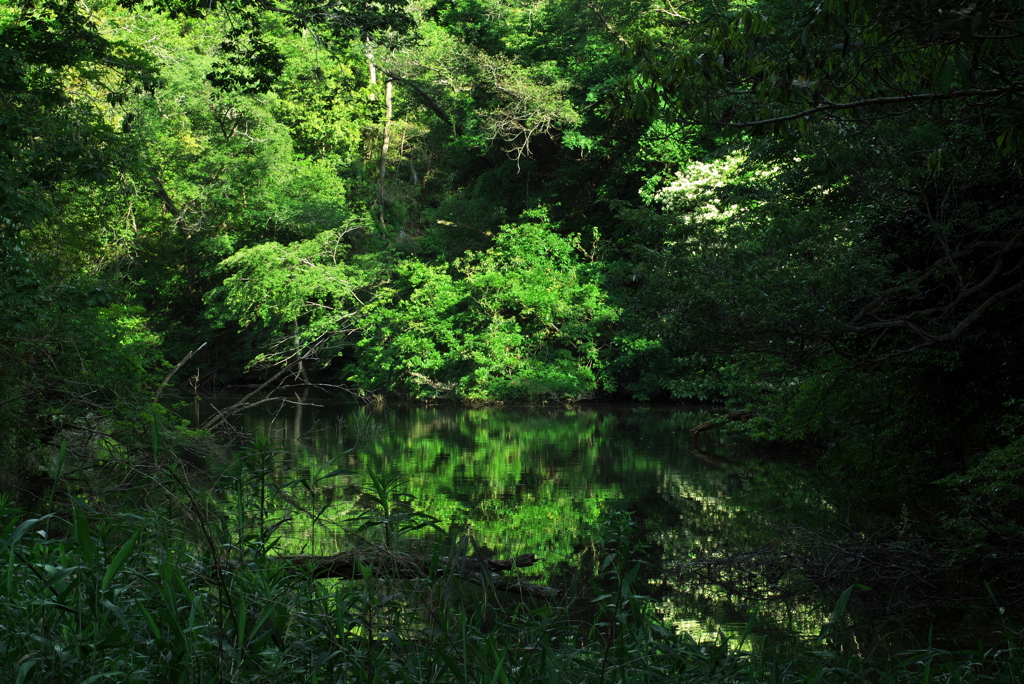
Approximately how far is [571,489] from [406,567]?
7702mm

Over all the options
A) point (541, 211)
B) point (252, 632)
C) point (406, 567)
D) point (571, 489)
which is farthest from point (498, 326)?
point (252, 632)

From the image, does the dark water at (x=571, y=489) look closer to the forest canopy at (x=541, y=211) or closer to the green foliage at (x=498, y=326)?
the forest canopy at (x=541, y=211)

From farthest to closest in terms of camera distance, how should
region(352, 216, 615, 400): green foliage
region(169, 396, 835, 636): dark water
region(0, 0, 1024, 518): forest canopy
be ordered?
1. region(352, 216, 615, 400): green foliage
2. region(169, 396, 835, 636): dark water
3. region(0, 0, 1024, 518): forest canopy

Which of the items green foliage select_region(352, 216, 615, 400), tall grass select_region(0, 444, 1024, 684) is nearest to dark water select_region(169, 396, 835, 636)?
tall grass select_region(0, 444, 1024, 684)

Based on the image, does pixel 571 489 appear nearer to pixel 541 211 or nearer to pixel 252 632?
pixel 252 632

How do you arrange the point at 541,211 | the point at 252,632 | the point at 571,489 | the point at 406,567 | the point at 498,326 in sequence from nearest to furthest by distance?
the point at 252,632 → the point at 406,567 → the point at 571,489 → the point at 498,326 → the point at 541,211

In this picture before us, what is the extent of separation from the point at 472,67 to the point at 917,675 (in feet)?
69.3

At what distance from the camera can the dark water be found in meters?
6.55

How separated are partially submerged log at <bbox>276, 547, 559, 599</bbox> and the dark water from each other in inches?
8.9

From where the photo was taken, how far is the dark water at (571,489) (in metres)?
6.55

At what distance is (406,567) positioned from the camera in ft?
12.3

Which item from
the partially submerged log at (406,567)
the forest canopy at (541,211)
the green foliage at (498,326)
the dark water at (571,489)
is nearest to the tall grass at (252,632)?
the partially submerged log at (406,567)

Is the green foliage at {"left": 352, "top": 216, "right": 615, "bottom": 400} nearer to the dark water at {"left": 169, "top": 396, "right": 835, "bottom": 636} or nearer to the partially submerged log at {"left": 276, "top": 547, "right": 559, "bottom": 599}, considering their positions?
the dark water at {"left": 169, "top": 396, "right": 835, "bottom": 636}

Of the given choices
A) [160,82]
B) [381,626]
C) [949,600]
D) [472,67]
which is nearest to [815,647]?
[949,600]
